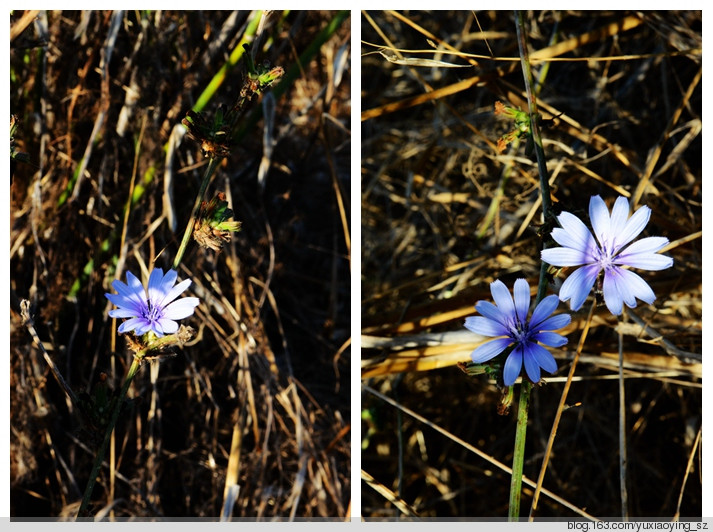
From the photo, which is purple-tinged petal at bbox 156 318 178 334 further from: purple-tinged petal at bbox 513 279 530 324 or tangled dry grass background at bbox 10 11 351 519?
purple-tinged petal at bbox 513 279 530 324

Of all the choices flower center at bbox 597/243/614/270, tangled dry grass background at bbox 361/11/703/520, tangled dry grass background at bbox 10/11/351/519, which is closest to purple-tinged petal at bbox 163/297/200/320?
tangled dry grass background at bbox 10/11/351/519

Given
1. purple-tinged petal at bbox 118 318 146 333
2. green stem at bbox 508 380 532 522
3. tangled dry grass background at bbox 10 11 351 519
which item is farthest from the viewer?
tangled dry grass background at bbox 10 11 351 519

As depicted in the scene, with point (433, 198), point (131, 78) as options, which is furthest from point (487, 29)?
point (131, 78)

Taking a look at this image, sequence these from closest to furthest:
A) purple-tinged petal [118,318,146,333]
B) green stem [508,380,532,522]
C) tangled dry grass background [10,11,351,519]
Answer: green stem [508,380,532,522]
purple-tinged petal [118,318,146,333]
tangled dry grass background [10,11,351,519]

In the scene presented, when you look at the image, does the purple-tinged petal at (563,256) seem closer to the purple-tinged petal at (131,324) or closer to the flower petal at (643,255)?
the flower petal at (643,255)

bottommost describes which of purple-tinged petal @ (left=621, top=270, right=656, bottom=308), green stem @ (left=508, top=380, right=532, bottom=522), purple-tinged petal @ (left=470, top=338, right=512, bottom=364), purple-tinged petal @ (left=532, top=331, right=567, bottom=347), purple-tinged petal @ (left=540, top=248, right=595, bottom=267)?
green stem @ (left=508, top=380, right=532, bottom=522)
